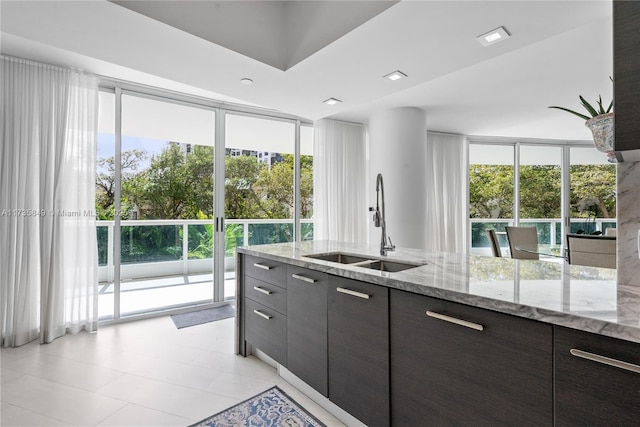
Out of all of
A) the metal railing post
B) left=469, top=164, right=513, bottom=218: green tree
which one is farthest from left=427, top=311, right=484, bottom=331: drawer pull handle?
left=469, top=164, right=513, bottom=218: green tree

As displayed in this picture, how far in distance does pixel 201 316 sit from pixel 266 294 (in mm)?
1811

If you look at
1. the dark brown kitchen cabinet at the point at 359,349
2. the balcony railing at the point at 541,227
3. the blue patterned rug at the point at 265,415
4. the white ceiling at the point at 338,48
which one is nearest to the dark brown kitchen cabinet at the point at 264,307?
the blue patterned rug at the point at 265,415

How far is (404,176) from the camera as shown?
4.32 m

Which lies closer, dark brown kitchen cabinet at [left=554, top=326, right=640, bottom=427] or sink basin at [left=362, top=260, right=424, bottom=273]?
dark brown kitchen cabinet at [left=554, top=326, right=640, bottom=427]

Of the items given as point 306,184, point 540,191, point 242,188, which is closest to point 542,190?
point 540,191

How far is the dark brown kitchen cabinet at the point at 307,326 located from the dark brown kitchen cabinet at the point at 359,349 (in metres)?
0.07

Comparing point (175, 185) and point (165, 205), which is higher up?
point (175, 185)

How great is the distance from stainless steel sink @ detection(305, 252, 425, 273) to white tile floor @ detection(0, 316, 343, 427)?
0.90m

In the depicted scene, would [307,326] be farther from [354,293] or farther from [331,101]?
[331,101]

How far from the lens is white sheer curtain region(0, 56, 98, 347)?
2803 millimetres

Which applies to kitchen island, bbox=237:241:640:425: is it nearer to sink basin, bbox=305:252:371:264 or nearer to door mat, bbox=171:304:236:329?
sink basin, bbox=305:252:371:264

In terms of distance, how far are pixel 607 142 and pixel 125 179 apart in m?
4.00

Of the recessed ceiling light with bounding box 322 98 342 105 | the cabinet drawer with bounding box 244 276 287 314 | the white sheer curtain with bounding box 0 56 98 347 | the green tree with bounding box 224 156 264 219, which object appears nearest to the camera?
the cabinet drawer with bounding box 244 276 287 314

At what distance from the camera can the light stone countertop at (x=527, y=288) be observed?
0.92 metres
